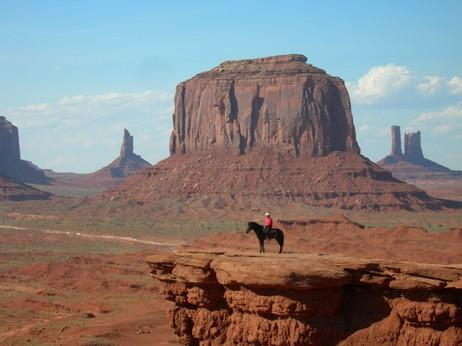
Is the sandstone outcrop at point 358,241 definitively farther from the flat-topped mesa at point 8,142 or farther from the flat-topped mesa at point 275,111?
the flat-topped mesa at point 8,142

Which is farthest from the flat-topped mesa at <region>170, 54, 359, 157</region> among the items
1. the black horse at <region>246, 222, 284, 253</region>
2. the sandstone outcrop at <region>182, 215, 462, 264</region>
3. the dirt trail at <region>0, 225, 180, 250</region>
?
the black horse at <region>246, 222, 284, 253</region>

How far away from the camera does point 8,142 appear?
182625 millimetres

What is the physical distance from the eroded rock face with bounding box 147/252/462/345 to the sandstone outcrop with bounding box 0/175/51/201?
4764 inches

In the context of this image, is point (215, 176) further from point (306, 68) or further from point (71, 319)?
point (71, 319)

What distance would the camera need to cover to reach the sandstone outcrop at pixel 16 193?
139875 millimetres

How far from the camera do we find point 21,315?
137ft

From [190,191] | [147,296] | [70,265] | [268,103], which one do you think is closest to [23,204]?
[190,191]

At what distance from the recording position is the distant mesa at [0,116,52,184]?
182 meters

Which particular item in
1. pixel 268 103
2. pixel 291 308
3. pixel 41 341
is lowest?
pixel 41 341

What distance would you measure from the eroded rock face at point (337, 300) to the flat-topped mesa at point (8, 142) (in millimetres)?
164486

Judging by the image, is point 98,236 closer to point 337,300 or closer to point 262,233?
point 262,233

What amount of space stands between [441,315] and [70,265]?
43.0 meters

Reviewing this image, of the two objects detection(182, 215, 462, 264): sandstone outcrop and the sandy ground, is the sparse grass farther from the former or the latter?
detection(182, 215, 462, 264): sandstone outcrop

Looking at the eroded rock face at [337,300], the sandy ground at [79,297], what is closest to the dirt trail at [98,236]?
the sandy ground at [79,297]
